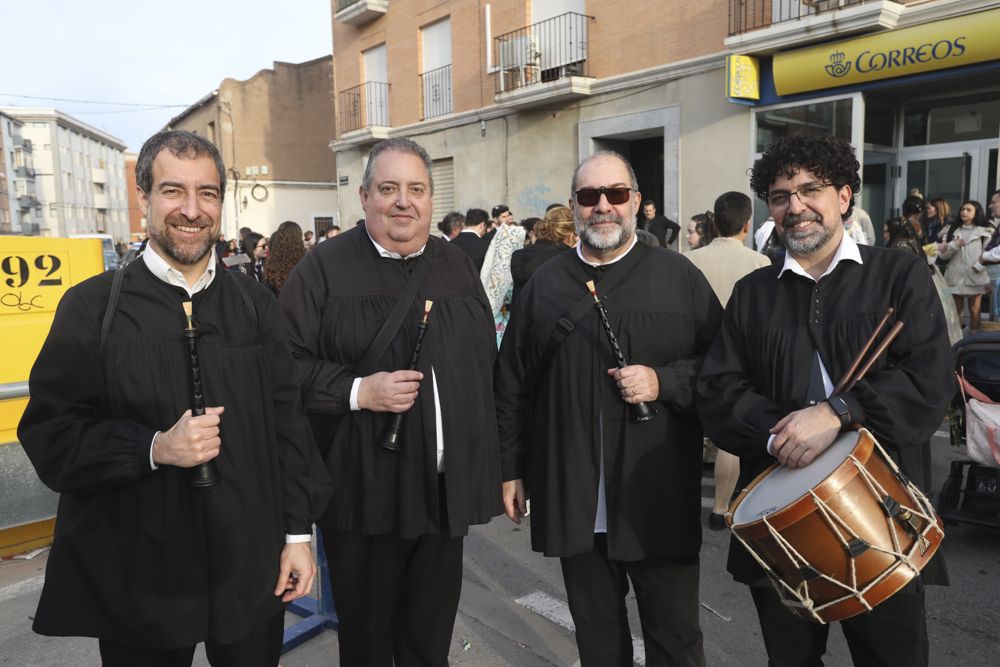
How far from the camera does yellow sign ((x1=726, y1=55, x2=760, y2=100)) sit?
38.6ft

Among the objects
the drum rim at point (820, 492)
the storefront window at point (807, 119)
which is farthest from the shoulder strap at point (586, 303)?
the storefront window at point (807, 119)

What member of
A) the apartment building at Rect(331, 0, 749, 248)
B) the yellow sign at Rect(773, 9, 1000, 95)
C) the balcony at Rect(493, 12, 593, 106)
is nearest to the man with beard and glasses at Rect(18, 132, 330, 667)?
the yellow sign at Rect(773, 9, 1000, 95)

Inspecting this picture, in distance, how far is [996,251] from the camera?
9.14m

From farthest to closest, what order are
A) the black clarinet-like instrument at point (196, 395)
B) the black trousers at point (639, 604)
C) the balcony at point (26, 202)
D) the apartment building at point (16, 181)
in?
the balcony at point (26, 202)
the apartment building at point (16, 181)
the black trousers at point (639, 604)
the black clarinet-like instrument at point (196, 395)

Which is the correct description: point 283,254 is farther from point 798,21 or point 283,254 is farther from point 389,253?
point 798,21

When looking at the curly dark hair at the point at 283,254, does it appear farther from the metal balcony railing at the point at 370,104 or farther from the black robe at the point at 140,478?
the metal balcony railing at the point at 370,104

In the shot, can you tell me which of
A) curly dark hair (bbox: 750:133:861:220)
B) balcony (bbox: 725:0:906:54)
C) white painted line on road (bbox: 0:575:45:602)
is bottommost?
white painted line on road (bbox: 0:575:45:602)

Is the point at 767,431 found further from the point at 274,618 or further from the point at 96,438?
the point at 96,438

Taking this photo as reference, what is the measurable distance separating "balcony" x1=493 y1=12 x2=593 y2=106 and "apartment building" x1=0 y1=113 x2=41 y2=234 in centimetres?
5482

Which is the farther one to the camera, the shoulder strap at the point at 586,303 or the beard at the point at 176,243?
the shoulder strap at the point at 586,303

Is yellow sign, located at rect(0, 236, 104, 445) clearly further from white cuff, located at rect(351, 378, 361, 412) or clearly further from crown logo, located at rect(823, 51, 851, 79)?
crown logo, located at rect(823, 51, 851, 79)

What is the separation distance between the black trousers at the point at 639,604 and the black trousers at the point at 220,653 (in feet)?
3.41

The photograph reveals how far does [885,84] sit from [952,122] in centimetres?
157

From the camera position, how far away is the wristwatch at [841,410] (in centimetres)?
212
